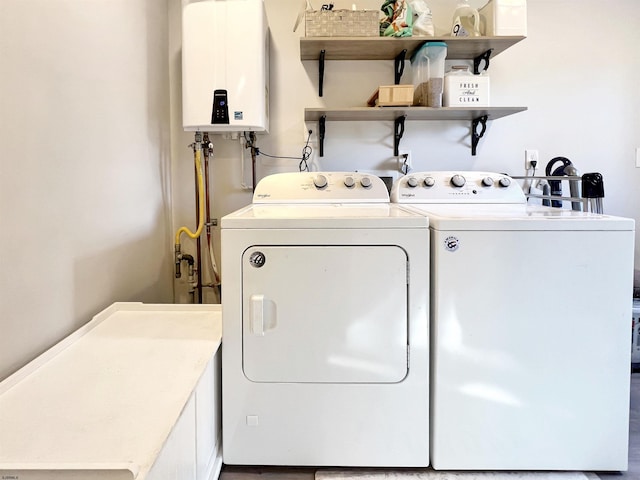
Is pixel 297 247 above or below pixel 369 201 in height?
below

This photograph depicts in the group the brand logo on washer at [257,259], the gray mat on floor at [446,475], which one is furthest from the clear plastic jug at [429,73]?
the gray mat on floor at [446,475]

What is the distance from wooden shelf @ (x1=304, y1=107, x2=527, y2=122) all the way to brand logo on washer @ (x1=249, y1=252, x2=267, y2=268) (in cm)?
106

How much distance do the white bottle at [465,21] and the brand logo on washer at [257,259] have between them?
1.58 metres

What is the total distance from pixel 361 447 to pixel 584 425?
0.71m

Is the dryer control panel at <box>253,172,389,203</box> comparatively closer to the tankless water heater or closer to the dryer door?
the tankless water heater

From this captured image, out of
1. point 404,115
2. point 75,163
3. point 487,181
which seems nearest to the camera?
point 75,163

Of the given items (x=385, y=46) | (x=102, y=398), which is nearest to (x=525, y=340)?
(x=102, y=398)

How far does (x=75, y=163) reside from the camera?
1.45 m

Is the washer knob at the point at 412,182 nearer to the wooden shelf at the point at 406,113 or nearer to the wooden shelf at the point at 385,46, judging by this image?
Answer: the wooden shelf at the point at 406,113

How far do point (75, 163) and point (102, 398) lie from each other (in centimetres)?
86

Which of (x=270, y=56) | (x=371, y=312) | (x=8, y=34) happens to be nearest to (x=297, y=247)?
(x=371, y=312)

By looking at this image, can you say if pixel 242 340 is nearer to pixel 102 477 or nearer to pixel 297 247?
pixel 297 247

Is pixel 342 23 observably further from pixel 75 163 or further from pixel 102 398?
pixel 102 398

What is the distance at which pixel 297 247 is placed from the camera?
1.28 metres
